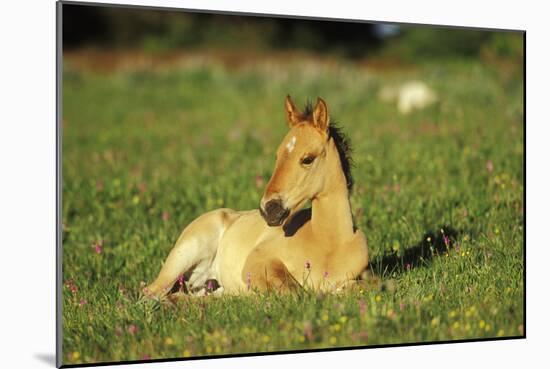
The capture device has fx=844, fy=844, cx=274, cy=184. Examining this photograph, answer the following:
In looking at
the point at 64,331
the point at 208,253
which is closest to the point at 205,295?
the point at 208,253

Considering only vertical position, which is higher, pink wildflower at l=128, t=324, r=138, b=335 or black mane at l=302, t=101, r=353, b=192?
black mane at l=302, t=101, r=353, b=192

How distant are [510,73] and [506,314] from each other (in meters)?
7.83

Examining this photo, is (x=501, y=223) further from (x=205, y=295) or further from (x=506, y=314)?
(x=205, y=295)

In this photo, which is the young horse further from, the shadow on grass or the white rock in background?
the white rock in background

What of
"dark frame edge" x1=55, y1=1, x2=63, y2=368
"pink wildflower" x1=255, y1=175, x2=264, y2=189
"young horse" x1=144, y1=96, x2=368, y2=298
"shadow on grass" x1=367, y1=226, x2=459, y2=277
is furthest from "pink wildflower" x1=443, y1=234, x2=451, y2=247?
"dark frame edge" x1=55, y1=1, x2=63, y2=368

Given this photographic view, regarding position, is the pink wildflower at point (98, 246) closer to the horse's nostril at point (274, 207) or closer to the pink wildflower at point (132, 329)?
the pink wildflower at point (132, 329)

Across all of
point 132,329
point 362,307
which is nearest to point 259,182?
point 362,307

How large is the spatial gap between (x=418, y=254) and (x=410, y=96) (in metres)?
6.80

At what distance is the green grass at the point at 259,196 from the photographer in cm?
568

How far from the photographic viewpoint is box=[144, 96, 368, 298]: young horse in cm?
548

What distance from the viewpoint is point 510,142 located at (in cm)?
937

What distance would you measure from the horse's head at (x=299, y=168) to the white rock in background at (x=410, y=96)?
23.5 ft

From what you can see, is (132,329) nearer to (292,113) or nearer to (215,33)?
(292,113)

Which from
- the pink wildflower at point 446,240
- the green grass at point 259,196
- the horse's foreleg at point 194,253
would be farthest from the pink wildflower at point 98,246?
the pink wildflower at point 446,240
